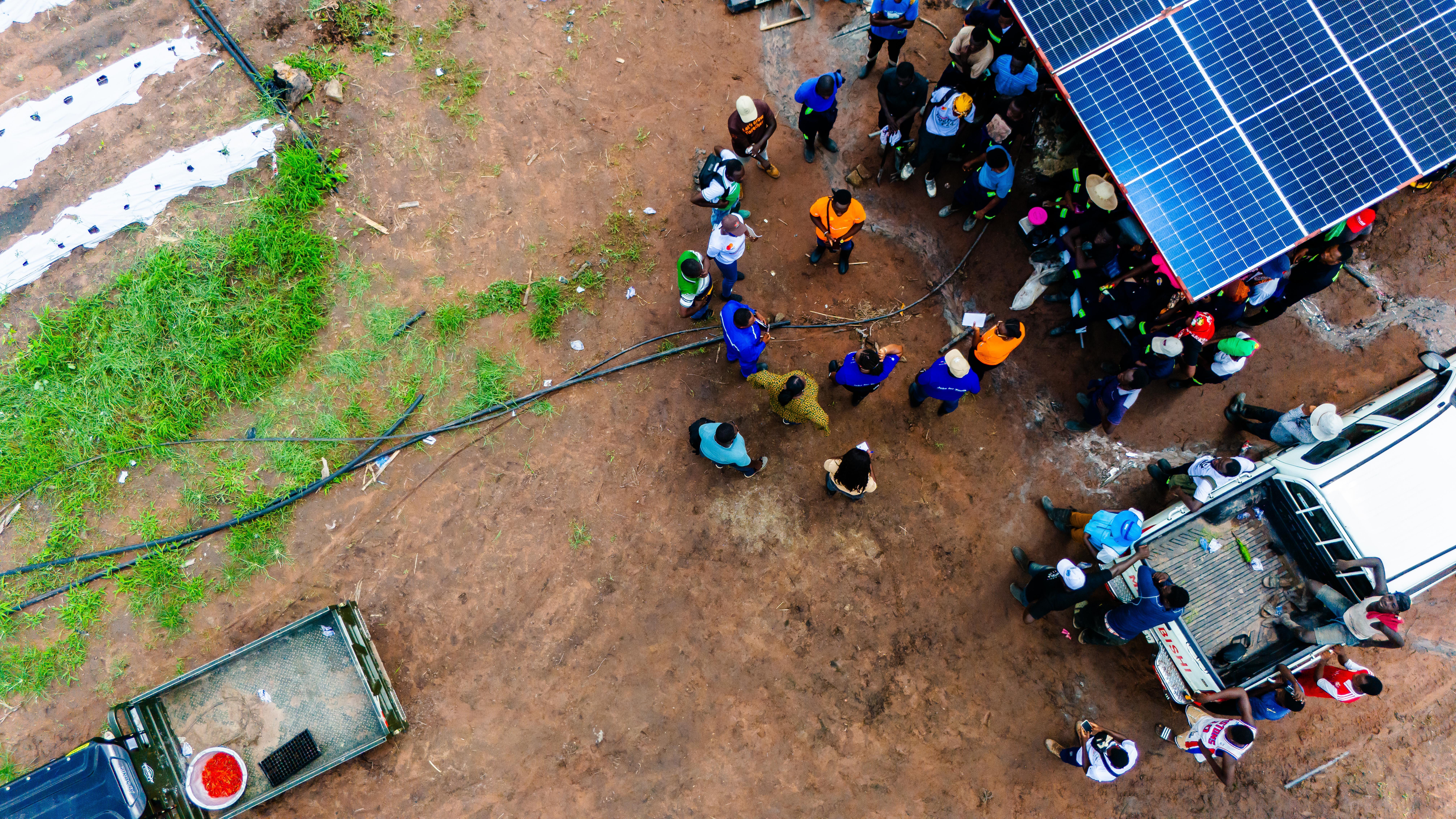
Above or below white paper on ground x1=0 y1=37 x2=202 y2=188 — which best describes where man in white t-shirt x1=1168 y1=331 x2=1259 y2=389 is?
below

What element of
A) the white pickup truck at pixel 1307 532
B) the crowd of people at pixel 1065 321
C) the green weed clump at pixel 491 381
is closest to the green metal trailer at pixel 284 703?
the green weed clump at pixel 491 381

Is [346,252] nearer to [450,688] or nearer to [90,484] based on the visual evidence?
[90,484]

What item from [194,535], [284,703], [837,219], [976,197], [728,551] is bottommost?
[728,551]

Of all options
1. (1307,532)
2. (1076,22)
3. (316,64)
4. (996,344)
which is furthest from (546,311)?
(1307,532)

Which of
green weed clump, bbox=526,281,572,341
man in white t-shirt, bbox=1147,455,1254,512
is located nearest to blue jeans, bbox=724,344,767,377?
green weed clump, bbox=526,281,572,341

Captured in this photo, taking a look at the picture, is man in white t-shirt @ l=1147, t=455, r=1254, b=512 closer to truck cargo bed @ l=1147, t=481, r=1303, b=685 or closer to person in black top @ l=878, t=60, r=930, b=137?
truck cargo bed @ l=1147, t=481, r=1303, b=685

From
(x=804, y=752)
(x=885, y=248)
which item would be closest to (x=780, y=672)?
(x=804, y=752)

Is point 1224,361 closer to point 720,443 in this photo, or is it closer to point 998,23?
point 998,23
